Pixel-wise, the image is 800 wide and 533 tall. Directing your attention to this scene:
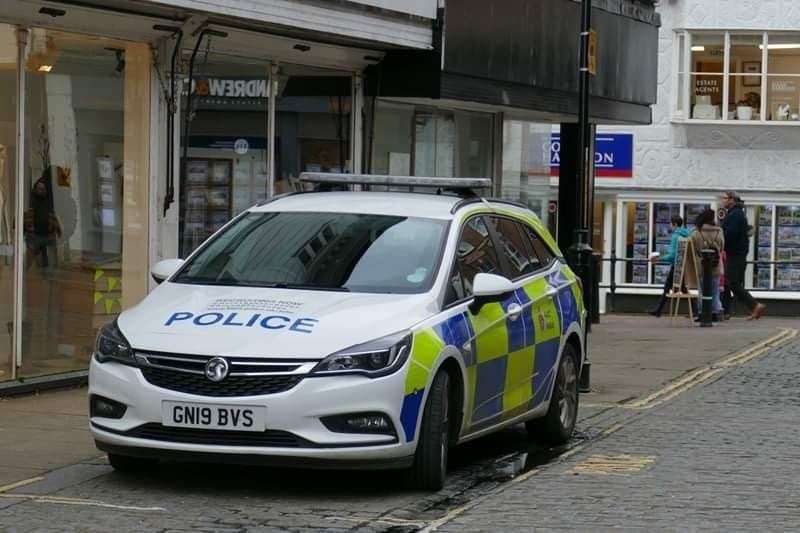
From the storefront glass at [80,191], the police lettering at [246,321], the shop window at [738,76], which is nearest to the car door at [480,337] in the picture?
the police lettering at [246,321]

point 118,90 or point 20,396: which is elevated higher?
point 118,90

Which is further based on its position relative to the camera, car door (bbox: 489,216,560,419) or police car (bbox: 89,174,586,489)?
car door (bbox: 489,216,560,419)

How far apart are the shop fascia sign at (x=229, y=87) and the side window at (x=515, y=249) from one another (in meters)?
4.89

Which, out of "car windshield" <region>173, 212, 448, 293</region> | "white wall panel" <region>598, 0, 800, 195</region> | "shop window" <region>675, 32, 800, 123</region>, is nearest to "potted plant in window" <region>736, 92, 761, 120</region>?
"shop window" <region>675, 32, 800, 123</region>

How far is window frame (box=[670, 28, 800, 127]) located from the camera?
1304 inches

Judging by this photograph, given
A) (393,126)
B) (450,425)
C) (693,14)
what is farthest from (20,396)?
(693,14)

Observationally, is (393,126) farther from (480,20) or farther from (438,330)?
A: (438,330)

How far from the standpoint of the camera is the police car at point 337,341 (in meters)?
8.12

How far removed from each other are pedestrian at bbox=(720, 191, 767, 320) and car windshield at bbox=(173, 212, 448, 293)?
17.3m

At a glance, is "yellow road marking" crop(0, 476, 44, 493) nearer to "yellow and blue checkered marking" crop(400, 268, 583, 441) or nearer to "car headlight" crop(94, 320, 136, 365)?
"car headlight" crop(94, 320, 136, 365)

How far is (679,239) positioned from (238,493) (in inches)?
760

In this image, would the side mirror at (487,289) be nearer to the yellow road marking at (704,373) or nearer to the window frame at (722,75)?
the yellow road marking at (704,373)

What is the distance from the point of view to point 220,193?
1568 cm

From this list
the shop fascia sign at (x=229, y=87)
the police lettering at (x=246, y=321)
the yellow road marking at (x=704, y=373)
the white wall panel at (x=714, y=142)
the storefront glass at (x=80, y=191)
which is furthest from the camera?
the white wall panel at (x=714, y=142)
